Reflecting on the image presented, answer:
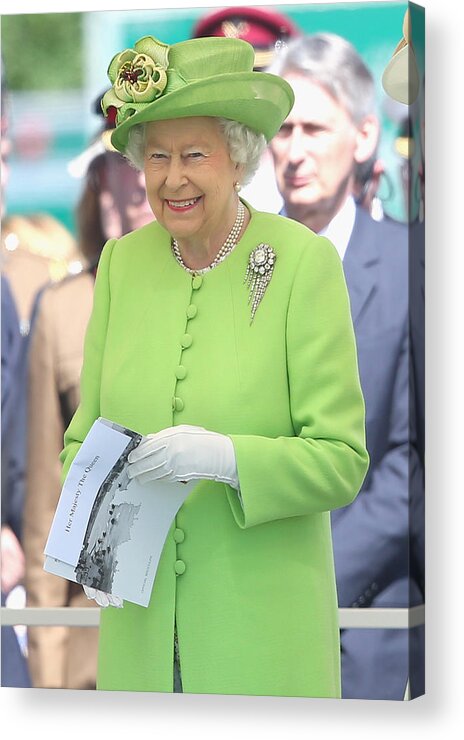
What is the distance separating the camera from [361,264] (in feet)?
12.7

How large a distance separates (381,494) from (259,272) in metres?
0.68

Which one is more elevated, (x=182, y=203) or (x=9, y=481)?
(x=182, y=203)

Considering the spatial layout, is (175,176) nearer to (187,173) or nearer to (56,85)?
(187,173)

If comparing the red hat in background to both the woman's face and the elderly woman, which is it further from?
the woman's face

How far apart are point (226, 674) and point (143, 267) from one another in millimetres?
936

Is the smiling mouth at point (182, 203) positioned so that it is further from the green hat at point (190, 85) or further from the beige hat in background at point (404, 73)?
the beige hat in background at point (404, 73)

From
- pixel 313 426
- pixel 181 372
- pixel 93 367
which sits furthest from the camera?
pixel 93 367

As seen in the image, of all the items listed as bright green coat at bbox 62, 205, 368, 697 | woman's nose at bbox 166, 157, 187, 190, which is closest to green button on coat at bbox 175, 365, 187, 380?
bright green coat at bbox 62, 205, 368, 697

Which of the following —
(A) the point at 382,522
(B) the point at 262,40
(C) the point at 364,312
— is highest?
(B) the point at 262,40

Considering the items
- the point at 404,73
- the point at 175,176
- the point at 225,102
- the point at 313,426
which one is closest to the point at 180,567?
the point at 313,426

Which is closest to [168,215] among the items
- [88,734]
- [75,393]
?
[75,393]

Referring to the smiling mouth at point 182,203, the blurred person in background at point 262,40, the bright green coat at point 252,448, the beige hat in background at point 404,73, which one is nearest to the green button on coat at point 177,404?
the bright green coat at point 252,448

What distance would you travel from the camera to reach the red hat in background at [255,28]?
3928 millimetres

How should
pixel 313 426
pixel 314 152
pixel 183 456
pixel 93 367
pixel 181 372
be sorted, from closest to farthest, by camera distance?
pixel 183 456, pixel 313 426, pixel 181 372, pixel 93 367, pixel 314 152
